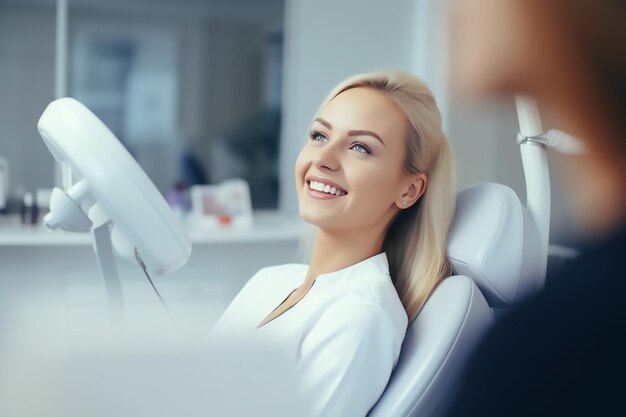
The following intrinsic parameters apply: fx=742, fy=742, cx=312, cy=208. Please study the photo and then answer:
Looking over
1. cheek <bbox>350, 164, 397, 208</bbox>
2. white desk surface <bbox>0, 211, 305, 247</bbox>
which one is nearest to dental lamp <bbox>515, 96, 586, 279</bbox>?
cheek <bbox>350, 164, 397, 208</bbox>

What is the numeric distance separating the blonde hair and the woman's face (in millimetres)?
25

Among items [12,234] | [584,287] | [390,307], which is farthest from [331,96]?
[12,234]

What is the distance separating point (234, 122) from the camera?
3.46 meters

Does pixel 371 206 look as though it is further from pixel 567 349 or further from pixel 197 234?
pixel 197 234

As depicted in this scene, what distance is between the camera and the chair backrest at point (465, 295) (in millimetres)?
1119

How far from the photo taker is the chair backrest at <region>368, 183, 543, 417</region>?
Result: 112cm

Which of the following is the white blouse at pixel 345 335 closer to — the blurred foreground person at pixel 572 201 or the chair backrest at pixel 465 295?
the chair backrest at pixel 465 295

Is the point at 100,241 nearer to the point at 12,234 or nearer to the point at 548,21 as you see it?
the point at 548,21

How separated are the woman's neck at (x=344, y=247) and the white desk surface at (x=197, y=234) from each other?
1558 millimetres

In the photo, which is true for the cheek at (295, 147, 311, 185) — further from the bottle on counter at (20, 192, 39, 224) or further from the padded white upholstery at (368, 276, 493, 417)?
the bottle on counter at (20, 192, 39, 224)

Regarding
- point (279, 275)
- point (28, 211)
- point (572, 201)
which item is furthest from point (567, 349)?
point (28, 211)

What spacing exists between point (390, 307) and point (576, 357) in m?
0.40

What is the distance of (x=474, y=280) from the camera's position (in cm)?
127

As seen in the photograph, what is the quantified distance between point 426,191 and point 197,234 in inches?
67.2
